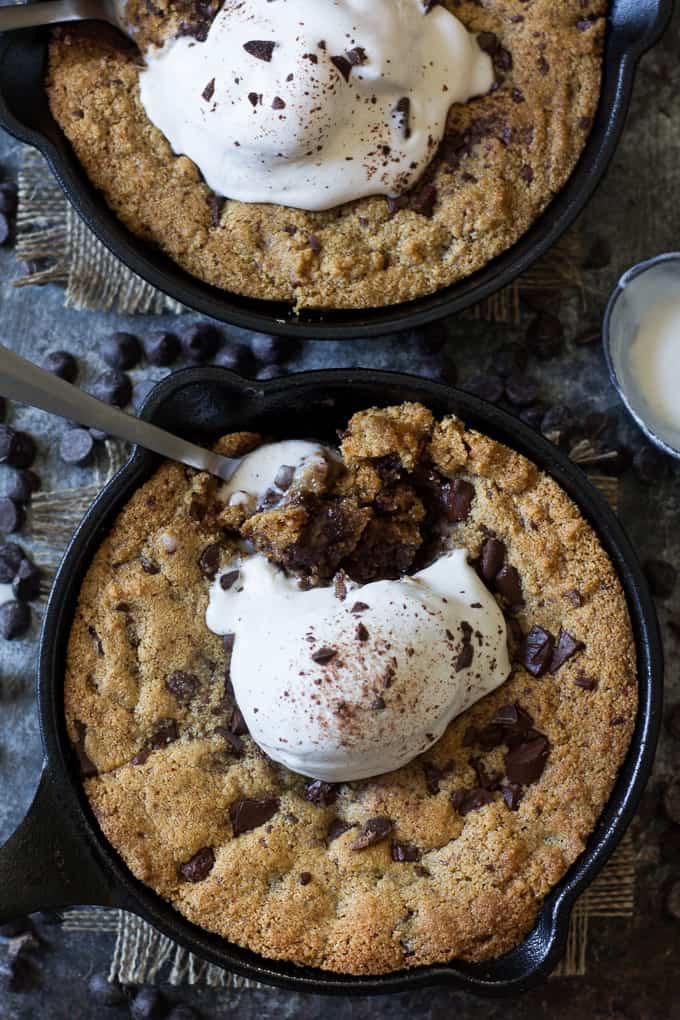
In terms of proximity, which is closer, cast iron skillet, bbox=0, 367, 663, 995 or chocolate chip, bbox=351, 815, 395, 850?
cast iron skillet, bbox=0, 367, 663, 995

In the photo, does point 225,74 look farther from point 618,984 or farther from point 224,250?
point 618,984

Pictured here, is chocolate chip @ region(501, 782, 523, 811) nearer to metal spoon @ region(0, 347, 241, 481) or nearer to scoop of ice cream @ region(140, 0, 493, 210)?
metal spoon @ region(0, 347, 241, 481)

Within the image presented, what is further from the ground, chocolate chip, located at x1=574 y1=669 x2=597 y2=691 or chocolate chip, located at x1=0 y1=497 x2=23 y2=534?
chocolate chip, located at x1=0 y1=497 x2=23 y2=534

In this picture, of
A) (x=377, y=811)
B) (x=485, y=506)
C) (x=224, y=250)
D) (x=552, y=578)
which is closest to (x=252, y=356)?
(x=224, y=250)

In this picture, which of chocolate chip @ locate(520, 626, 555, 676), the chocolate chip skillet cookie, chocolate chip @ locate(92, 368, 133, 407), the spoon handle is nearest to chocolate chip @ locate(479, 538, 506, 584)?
the chocolate chip skillet cookie

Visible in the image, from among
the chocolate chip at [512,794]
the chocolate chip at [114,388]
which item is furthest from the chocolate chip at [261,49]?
the chocolate chip at [512,794]

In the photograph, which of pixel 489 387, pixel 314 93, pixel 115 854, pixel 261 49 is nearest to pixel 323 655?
pixel 115 854

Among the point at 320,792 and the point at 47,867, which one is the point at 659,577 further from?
the point at 47,867

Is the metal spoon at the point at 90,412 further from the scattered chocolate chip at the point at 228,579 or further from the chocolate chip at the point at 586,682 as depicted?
the chocolate chip at the point at 586,682
